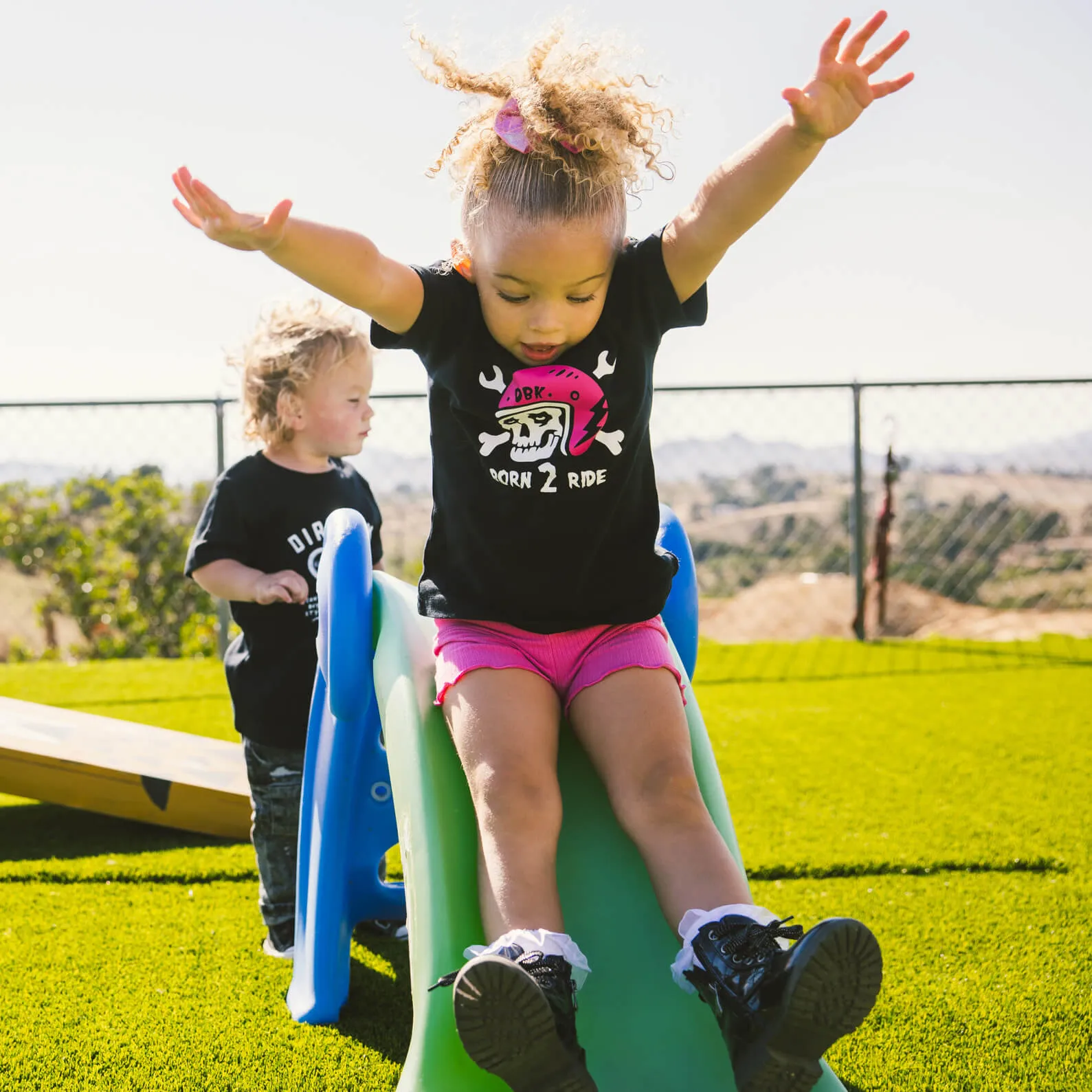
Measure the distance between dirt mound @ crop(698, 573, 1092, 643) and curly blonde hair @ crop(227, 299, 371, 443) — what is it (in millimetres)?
5195

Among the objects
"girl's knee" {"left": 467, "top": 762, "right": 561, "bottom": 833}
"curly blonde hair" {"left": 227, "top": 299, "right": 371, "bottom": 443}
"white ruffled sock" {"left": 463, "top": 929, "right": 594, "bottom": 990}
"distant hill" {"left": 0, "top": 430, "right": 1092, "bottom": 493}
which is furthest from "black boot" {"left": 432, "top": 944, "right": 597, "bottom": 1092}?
"distant hill" {"left": 0, "top": 430, "right": 1092, "bottom": 493}

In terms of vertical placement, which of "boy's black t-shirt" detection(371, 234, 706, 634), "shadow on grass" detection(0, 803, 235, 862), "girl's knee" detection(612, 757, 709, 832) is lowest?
"shadow on grass" detection(0, 803, 235, 862)

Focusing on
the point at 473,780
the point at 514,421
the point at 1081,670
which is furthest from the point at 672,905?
the point at 1081,670

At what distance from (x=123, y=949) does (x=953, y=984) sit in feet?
5.74

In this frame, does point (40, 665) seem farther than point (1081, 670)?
Yes

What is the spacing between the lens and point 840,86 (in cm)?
161

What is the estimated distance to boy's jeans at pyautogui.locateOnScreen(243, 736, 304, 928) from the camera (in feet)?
8.20

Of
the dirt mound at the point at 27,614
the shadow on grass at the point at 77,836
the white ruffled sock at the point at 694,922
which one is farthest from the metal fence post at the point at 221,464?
the white ruffled sock at the point at 694,922

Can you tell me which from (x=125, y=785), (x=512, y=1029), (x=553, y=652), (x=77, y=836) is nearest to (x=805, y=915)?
(x=553, y=652)

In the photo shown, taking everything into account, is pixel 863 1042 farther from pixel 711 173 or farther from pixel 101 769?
pixel 101 769

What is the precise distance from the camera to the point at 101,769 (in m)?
3.17

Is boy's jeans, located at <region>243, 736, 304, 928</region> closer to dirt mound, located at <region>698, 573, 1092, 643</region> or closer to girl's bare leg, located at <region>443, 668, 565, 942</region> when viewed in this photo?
girl's bare leg, located at <region>443, 668, 565, 942</region>

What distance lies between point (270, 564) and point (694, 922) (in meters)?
1.49

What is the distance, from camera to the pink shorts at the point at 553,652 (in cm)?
185
